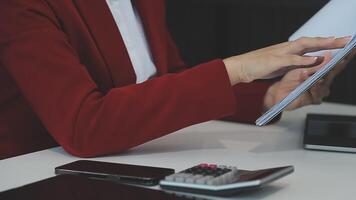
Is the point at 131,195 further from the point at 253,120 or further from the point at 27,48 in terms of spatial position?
the point at 253,120

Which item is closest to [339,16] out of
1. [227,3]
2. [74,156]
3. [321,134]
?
[321,134]

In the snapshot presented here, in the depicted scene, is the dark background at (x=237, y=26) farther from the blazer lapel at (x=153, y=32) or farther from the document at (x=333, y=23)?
the document at (x=333, y=23)

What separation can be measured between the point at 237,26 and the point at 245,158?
1.32 meters

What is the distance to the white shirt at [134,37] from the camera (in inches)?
50.4

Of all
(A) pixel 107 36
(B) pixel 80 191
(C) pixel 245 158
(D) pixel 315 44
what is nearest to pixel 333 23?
(D) pixel 315 44

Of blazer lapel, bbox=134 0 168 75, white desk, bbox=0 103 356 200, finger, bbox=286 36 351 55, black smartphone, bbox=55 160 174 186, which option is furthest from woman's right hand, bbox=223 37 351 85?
blazer lapel, bbox=134 0 168 75

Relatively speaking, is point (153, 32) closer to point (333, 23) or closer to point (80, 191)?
point (333, 23)

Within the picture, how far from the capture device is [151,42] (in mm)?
1349

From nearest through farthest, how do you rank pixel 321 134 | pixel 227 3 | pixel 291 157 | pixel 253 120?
pixel 291 157, pixel 321 134, pixel 253 120, pixel 227 3

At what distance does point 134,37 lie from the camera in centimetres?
131

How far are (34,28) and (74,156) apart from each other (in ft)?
0.75

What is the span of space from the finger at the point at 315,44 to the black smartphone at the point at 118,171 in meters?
0.31

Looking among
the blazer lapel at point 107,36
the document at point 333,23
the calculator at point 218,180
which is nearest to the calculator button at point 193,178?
the calculator at point 218,180

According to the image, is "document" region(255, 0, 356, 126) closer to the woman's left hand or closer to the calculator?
the woman's left hand
